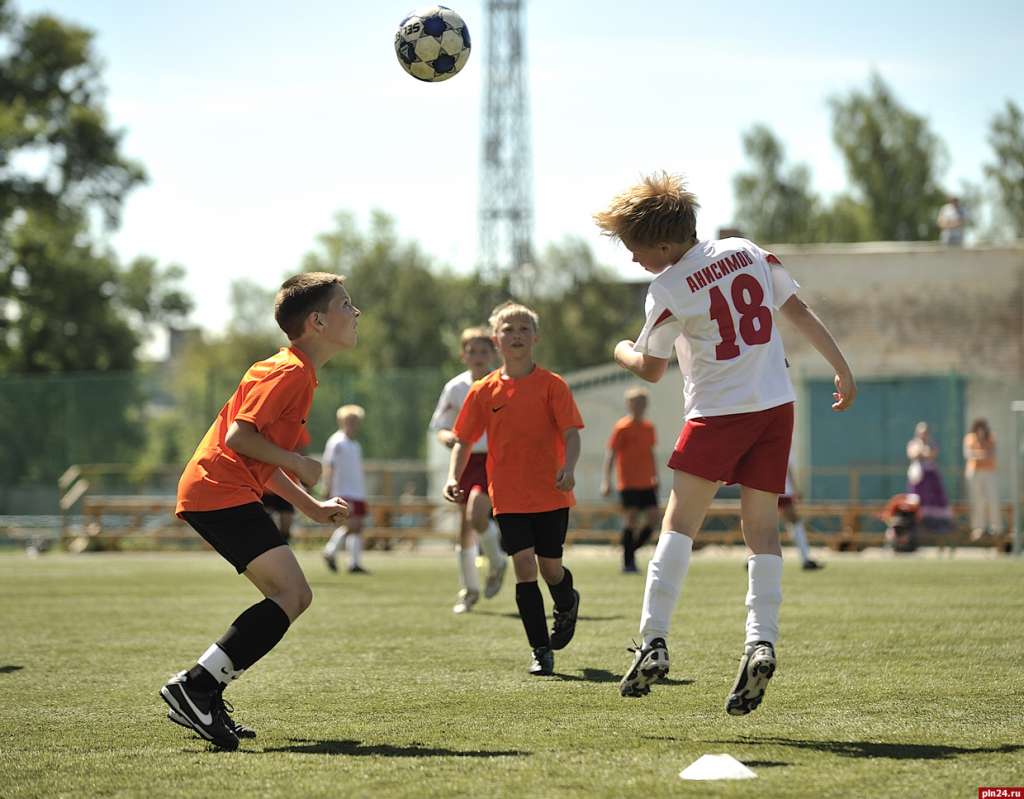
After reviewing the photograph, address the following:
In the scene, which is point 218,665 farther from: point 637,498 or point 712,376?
point 637,498

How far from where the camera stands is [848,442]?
1012 inches

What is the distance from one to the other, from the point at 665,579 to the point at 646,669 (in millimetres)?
365

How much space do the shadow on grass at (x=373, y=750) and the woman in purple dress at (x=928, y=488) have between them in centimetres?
1748

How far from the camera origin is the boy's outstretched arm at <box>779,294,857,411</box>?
581 centimetres

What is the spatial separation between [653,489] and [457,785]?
12.7m

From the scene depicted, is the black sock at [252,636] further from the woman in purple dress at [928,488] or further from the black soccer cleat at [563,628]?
the woman in purple dress at [928,488]

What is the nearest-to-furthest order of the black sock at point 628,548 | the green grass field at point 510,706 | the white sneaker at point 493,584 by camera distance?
1. the green grass field at point 510,706
2. the white sneaker at point 493,584
3. the black sock at point 628,548

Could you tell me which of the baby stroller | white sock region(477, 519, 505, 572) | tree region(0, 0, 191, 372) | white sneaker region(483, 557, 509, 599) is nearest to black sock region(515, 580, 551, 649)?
white sneaker region(483, 557, 509, 599)

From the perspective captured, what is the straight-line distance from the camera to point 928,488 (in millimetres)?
21859

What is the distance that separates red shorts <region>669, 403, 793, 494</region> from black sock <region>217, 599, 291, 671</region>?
1.63 meters

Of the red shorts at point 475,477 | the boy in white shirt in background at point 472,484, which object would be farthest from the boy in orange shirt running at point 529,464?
the red shorts at point 475,477

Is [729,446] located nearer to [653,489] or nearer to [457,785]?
[457,785]

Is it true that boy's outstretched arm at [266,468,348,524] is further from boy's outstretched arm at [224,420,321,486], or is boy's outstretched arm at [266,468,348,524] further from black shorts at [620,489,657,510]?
black shorts at [620,489,657,510]

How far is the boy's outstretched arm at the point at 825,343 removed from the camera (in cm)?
581
